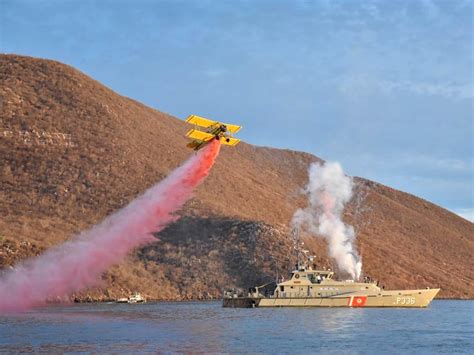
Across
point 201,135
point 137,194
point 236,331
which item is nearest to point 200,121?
point 201,135

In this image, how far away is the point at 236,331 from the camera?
2514 inches

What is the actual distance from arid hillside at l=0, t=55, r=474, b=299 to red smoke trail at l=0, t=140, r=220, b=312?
3.51 meters

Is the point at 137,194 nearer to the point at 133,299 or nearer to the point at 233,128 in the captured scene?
the point at 133,299

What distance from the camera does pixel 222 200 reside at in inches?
5817

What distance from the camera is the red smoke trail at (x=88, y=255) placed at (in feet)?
287

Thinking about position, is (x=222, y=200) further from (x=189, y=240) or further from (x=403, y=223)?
(x=403, y=223)

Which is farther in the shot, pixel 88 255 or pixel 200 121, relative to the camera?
pixel 88 255

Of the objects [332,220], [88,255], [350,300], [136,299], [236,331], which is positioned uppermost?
[332,220]

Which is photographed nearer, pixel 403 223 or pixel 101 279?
pixel 101 279

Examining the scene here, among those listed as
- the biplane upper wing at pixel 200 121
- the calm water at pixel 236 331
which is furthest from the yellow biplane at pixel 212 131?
the calm water at pixel 236 331

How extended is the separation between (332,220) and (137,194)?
3852 centimetres

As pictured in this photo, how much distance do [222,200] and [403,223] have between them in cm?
6834

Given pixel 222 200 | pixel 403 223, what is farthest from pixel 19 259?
pixel 403 223

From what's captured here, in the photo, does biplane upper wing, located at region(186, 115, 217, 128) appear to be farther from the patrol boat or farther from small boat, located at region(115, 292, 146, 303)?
small boat, located at region(115, 292, 146, 303)
